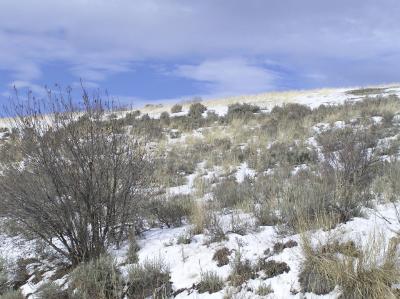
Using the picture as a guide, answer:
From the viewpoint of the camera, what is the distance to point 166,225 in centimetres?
802

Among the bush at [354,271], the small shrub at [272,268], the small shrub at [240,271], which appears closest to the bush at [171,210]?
the small shrub at [240,271]

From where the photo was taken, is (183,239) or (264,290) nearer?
(264,290)

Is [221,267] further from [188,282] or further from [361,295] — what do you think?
[361,295]

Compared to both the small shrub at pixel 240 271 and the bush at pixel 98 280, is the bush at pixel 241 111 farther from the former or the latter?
the small shrub at pixel 240 271

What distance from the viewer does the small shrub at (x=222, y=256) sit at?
5.97 metres

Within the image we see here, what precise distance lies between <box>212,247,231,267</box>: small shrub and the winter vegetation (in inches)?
0.8

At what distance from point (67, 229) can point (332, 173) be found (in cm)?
467

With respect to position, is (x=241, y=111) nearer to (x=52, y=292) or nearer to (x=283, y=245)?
(x=283, y=245)

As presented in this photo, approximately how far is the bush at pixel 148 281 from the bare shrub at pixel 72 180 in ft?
3.90

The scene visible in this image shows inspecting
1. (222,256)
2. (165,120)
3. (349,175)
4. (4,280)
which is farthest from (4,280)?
(165,120)

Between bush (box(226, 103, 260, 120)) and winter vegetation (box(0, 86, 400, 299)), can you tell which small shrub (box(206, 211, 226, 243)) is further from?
bush (box(226, 103, 260, 120))

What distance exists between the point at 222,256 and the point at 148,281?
98 cm

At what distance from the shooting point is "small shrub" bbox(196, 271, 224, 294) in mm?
5530

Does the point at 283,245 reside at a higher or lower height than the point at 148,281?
higher
